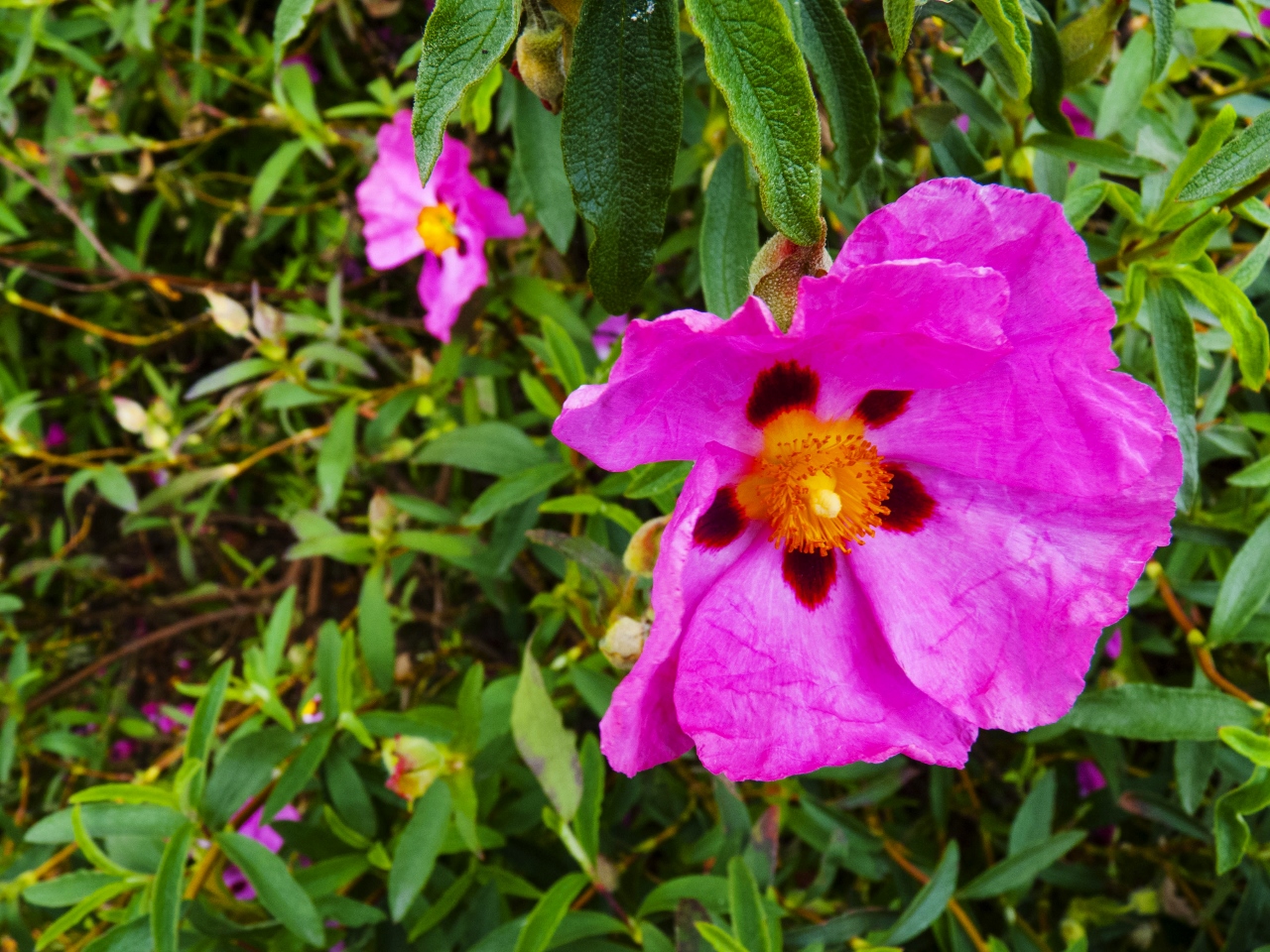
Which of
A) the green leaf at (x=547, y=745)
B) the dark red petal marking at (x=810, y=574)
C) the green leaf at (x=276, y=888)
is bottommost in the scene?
the green leaf at (x=276, y=888)

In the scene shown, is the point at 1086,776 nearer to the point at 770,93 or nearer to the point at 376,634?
the point at 376,634

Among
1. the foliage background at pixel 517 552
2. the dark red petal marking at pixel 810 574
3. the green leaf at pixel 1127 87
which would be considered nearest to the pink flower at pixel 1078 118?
the foliage background at pixel 517 552

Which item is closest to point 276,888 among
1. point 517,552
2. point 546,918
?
point 546,918

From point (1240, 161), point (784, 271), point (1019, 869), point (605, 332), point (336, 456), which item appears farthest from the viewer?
point (605, 332)

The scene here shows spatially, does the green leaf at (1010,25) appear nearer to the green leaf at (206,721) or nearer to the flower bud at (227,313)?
the green leaf at (206,721)

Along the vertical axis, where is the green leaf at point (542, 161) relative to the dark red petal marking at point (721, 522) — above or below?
above

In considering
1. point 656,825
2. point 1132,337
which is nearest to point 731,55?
point 1132,337
